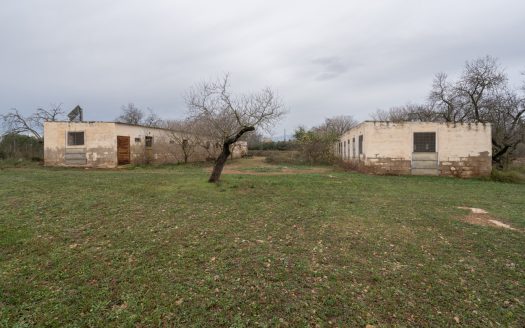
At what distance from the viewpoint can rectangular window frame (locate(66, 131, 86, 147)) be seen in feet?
53.6

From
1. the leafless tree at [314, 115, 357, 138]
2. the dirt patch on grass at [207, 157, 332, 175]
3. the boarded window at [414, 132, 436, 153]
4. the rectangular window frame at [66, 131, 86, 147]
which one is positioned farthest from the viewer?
the leafless tree at [314, 115, 357, 138]

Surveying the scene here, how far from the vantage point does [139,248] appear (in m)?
3.80

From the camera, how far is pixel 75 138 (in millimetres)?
16500

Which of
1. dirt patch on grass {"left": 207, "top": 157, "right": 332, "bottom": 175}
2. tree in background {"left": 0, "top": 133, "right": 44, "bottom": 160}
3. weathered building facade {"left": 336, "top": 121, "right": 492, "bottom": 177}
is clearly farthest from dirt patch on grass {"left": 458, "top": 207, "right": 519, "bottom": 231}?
tree in background {"left": 0, "top": 133, "right": 44, "bottom": 160}

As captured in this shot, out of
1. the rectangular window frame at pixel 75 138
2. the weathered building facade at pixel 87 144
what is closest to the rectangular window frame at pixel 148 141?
the weathered building facade at pixel 87 144

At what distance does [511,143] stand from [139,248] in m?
19.5

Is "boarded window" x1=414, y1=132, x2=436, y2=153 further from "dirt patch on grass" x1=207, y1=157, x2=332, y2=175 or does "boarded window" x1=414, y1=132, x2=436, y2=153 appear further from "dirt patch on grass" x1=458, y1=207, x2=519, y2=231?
"dirt patch on grass" x1=458, y1=207, x2=519, y2=231

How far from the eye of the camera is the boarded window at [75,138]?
16.4 meters

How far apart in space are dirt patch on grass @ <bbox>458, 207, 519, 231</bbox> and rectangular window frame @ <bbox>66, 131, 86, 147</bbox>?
18.1 m

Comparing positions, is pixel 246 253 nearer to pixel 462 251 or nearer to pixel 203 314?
pixel 203 314

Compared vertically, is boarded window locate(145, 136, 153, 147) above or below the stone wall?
above

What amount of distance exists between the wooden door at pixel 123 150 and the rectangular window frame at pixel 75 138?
74.5 inches

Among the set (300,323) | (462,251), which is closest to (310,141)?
(462,251)

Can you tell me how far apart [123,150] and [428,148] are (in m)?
16.8
